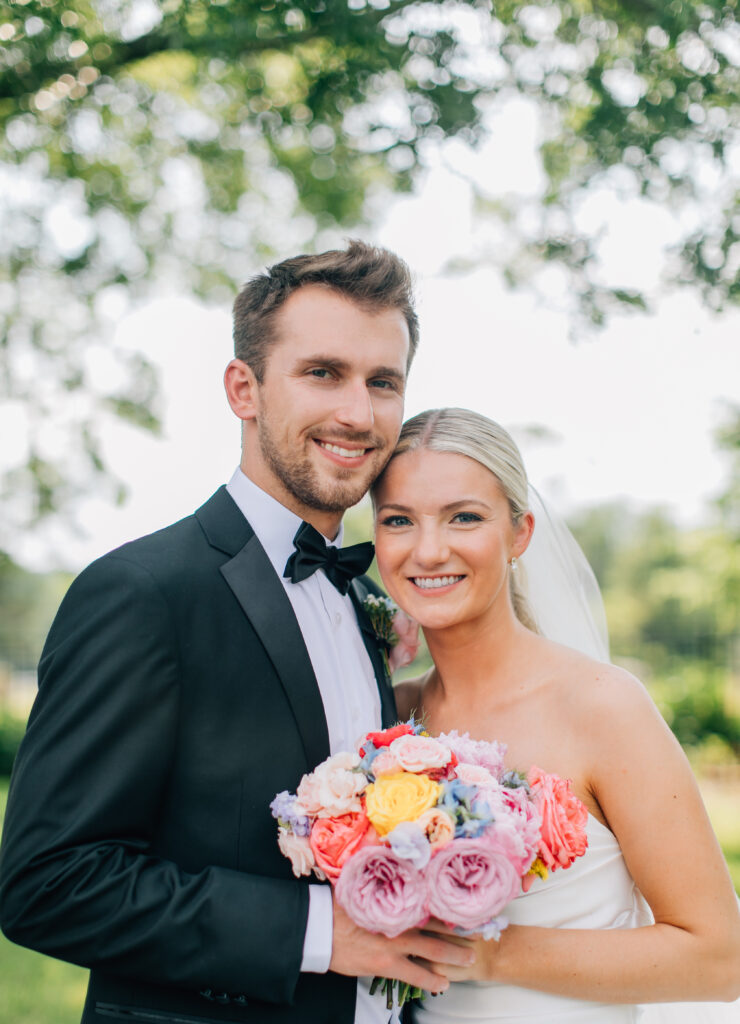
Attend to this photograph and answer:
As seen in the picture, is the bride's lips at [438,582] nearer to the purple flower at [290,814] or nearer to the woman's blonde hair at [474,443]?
the woman's blonde hair at [474,443]

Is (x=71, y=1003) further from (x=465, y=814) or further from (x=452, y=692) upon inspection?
(x=465, y=814)

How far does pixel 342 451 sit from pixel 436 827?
52.6 inches

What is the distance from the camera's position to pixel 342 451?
121 inches

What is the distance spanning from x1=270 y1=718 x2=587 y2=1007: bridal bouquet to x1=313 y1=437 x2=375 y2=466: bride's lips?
3.14 ft

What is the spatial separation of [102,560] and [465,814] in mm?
1248

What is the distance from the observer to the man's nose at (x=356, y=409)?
3016mm

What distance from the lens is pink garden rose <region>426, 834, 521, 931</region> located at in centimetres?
212

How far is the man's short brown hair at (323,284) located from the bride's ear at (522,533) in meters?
0.88

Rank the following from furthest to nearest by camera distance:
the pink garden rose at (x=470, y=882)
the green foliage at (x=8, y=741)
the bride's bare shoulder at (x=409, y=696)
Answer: the green foliage at (x=8, y=741) < the bride's bare shoulder at (x=409, y=696) < the pink garden rose at (x=470, y=882)

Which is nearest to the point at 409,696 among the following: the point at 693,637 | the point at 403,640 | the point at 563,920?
the point at 403,640

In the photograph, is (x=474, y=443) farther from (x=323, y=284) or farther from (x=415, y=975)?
(x=415, y=975)

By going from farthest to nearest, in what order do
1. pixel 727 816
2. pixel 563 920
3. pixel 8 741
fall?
1. pixel 8 741
2. pixel 727 816
3. pixel 563 920

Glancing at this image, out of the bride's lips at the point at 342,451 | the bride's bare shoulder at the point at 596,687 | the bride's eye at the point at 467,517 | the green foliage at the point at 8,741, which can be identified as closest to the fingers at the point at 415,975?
the bride's bare shoulder at the point at 596,687

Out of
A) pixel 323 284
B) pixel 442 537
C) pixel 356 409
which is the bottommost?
pixel 442 537
